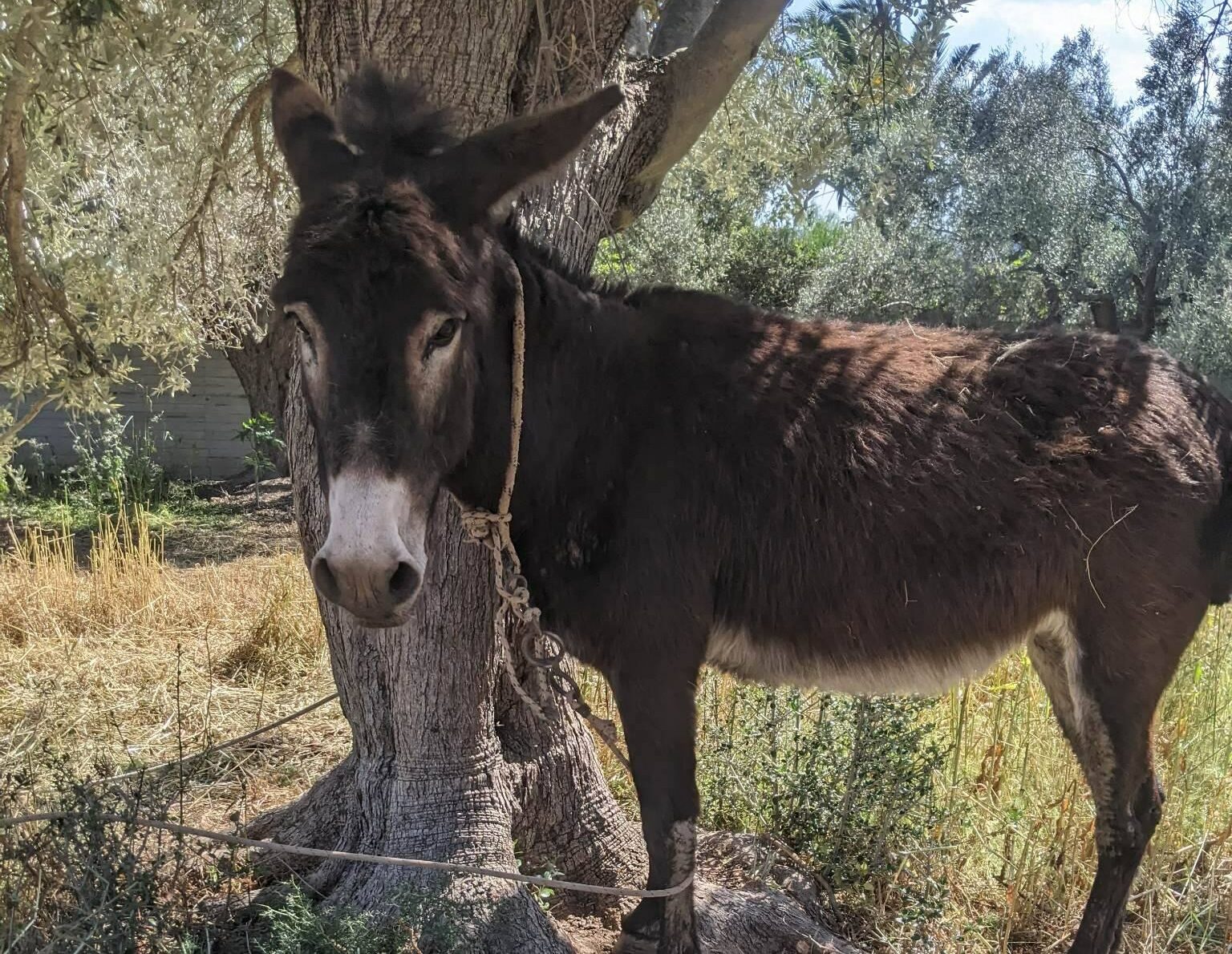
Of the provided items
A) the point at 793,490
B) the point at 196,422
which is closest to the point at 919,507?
the point at 793,490

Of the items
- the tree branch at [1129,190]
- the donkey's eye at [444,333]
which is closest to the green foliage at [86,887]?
the donkey's eye at [444,333]

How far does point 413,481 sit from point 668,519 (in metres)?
0.76

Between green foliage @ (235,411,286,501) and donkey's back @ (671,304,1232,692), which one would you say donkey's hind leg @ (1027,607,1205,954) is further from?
green foliage @ (235,411,286,501)

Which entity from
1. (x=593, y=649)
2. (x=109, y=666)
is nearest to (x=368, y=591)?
(x=593, y=649)

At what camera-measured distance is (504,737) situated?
326cm

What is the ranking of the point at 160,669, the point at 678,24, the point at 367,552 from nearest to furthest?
the point at 367,552
the point at 678,24
the point at 160,669

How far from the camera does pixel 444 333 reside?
2.09m

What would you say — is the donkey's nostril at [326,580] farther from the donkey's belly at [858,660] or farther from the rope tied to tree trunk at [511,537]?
the donkey's belly at [858,660]

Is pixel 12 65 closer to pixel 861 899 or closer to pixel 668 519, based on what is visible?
pixel 668 519

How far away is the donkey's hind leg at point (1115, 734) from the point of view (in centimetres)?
273

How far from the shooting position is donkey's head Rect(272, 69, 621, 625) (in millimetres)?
1882

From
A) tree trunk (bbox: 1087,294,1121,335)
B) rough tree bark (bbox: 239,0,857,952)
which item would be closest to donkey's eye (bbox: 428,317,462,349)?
rough tree bark (bbox: 239,0,857,952)

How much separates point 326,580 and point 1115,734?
2.28 meters

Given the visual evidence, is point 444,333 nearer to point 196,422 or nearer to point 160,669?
point 160,669
